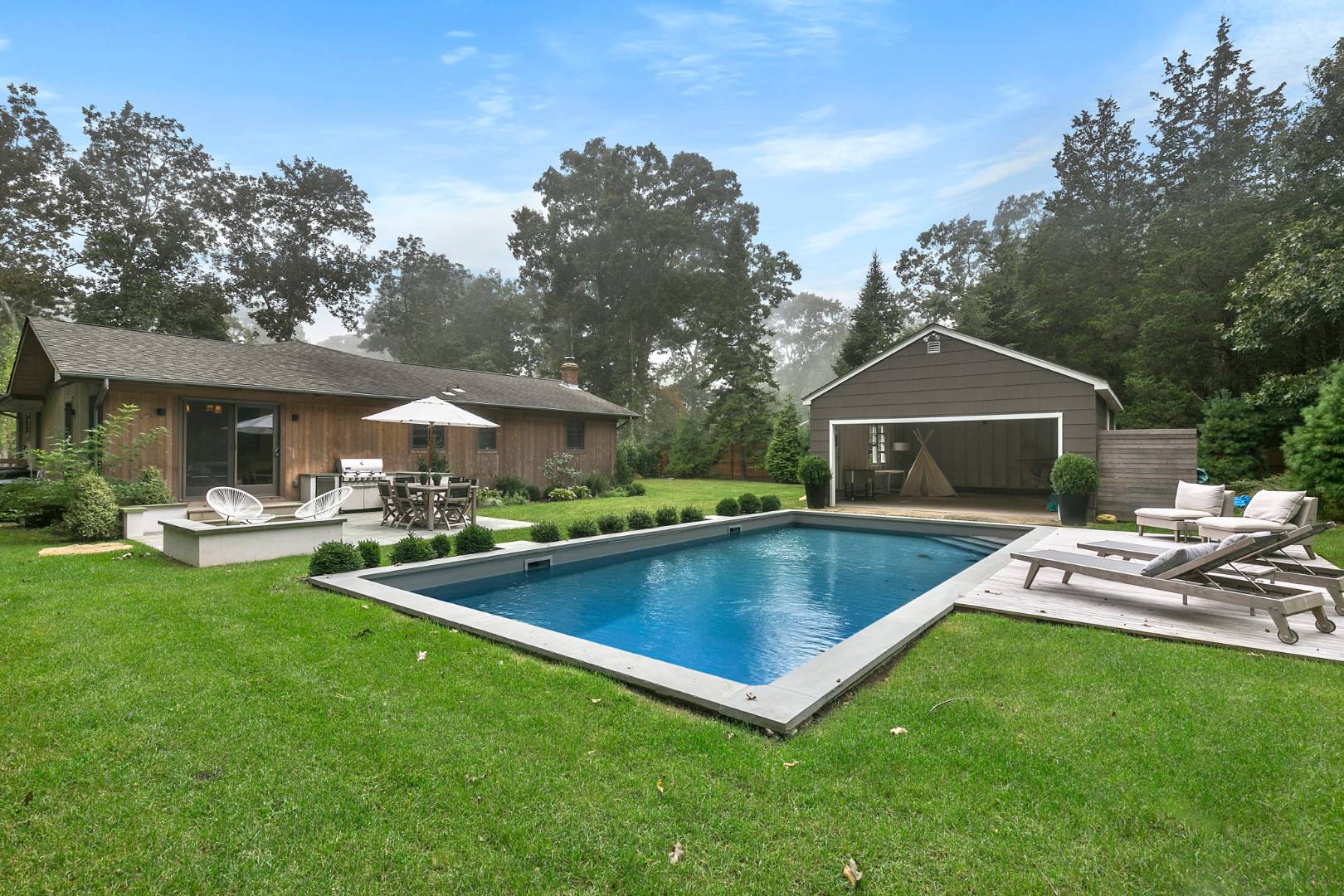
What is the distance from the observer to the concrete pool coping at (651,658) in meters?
3.16

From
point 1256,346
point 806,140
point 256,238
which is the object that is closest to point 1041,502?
point 1256,346

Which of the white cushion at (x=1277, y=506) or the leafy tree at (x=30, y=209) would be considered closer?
the white cushion at (x=1277, y=506)

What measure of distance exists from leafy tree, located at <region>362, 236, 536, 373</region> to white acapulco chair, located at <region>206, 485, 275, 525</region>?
82.5 feet

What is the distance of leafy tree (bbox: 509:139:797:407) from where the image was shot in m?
31.4

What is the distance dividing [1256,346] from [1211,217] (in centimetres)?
760

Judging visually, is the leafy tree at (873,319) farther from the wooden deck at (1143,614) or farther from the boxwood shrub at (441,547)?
the boxwood shrub at (441,547)

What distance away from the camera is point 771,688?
3.28 metres

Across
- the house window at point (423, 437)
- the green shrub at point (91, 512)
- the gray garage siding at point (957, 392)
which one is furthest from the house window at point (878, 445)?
the green shrub at point (91, 512)

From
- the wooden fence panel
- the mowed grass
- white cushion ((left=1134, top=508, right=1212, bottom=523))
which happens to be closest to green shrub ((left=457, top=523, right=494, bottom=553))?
the mowed grass

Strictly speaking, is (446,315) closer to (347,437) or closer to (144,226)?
(144,226)

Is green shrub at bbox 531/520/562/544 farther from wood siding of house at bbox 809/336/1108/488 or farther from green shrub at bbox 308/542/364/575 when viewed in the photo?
wood siding of house at bbox 809/336/1108/488

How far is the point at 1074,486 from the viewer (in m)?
10.5

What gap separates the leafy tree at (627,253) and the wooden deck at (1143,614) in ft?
87.4

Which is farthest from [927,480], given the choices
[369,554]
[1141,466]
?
[369,554]
